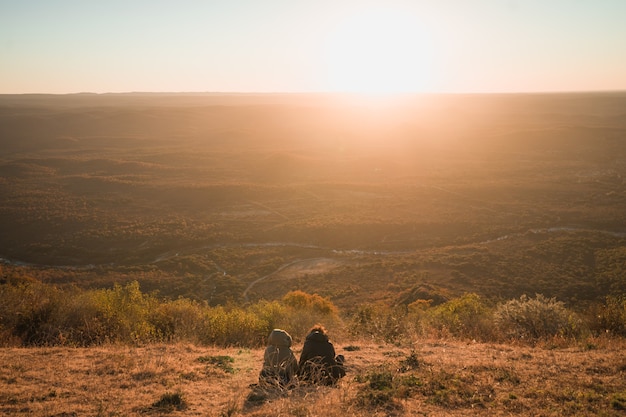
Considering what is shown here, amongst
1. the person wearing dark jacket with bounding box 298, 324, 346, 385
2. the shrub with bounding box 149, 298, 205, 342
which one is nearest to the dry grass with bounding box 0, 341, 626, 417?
→ the person wearing dark jacket with bounding box 298, 324, 346, 385

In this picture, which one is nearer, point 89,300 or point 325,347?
point 325,347

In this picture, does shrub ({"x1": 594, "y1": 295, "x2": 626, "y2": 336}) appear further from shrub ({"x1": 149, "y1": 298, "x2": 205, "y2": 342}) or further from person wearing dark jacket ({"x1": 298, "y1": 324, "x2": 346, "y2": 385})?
shrub ({"x1": 149, "y1": 298, "x2": 205, "y2": 342})

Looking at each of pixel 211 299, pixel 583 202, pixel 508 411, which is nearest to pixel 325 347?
pixel 508 411

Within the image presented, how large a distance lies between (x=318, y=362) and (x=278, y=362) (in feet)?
2.47

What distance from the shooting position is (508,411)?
7.20 meters

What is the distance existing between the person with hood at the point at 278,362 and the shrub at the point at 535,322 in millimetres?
7839

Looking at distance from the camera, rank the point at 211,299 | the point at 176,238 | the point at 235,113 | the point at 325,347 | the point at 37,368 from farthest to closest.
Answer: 1. the point at 235,113
2. the point at 176,238
3. the point at 211,299
4. the point at 37,368
5. the point at 325,347

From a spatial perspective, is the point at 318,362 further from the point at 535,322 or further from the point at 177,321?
the point at 535,322

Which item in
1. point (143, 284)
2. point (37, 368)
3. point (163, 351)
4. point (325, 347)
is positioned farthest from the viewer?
point (143, 284)

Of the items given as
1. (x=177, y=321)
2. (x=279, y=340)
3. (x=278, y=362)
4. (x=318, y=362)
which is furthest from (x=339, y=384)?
(x=177, y=321)

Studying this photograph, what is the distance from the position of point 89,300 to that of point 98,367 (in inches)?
224

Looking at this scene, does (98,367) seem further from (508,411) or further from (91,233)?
(91,233)

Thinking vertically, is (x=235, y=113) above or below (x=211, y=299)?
above

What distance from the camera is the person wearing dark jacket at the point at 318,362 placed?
8.10m
